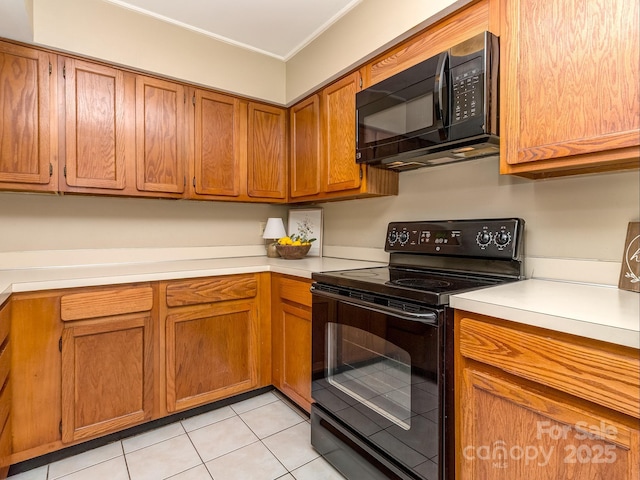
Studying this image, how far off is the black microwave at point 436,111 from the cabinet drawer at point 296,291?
29.6 inches

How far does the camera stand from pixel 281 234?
2.65 metres

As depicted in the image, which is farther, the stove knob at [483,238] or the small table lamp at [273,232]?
the small table lamp at [273,232]

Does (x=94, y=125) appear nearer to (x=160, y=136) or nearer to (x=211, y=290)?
(x=160, y=136)

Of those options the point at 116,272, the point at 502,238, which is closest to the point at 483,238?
the point at 502,238

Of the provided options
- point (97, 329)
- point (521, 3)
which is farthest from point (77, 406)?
point (521, 3)

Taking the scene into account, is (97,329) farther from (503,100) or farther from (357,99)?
(503,100)

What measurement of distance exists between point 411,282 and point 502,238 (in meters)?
0.44

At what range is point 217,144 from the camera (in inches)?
91.4

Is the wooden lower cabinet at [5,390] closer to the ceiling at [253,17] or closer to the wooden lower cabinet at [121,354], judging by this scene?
the wooden lower cabinet at [121,354]

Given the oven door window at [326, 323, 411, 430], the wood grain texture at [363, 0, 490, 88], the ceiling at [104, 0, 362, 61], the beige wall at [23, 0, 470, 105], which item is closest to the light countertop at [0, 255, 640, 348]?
the oven door window at [326, 323, 411, 430]

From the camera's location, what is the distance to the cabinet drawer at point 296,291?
1.89 m

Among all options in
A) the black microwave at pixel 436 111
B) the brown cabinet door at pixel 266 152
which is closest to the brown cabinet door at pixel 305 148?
the brown cabinet door at pixel 266 152

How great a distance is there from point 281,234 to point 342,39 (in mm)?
1351

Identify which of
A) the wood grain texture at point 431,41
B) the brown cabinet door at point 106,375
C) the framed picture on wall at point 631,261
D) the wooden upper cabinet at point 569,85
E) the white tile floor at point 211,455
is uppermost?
the wood grain texture at point 431,41
